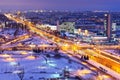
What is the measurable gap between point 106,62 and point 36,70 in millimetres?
4225

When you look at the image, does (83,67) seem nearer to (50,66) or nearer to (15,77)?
(50,66)

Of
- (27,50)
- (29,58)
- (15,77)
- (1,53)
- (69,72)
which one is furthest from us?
(27,50)

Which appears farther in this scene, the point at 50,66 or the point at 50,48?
the point at 50,48

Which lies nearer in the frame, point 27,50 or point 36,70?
point 36,70

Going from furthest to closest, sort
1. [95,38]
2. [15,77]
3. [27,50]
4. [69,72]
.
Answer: [95,38] → [27,50] → [69,72] → [15,77]

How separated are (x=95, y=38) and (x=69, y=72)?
61.0ft

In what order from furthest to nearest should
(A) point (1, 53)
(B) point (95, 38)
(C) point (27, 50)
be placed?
1. (B) point (95, 38)
2. (C) point (27, 50)
3. (A) point (1, 53)

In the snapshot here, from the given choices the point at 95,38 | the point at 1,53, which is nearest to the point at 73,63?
the point at 1,53

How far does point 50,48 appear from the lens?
29.7 metres

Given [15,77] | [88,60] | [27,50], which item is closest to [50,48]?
[27,50]

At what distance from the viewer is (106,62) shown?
21.4m

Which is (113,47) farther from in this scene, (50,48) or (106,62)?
(106,62)

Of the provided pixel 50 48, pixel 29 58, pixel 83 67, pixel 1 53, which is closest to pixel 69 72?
pixel 83 67

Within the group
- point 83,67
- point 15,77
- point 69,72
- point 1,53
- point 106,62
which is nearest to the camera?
point 15,77
